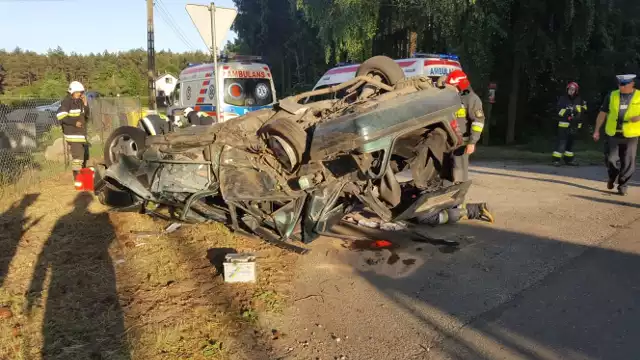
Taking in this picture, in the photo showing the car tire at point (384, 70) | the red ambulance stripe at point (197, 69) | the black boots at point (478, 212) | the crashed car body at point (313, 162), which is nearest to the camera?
the crashed car body at point (313, 162)

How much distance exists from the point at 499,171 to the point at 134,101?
40.5ft

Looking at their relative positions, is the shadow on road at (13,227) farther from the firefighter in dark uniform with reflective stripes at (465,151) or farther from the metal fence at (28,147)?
the firefighter in dark uniform with reflective stripes at (465,151)

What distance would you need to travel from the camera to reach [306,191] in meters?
3.93

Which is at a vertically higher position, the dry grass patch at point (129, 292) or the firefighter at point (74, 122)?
the firefighter at point (74, 122)

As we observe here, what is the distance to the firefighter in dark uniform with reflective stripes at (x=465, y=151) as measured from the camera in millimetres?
4895

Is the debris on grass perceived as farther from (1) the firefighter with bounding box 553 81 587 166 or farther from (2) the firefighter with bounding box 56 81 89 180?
(1) the firefighter with bounding box 553 81 587 166

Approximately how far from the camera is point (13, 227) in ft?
17.8

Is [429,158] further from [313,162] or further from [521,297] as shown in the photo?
[521,297]

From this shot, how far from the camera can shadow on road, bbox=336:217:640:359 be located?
2715 millimetres

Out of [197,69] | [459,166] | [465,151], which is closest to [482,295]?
[459,166]

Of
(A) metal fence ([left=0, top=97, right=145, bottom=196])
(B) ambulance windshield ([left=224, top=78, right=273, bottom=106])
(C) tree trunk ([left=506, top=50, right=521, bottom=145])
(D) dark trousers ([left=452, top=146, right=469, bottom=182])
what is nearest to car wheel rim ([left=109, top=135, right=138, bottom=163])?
(A) metal fence ([left=0, top=97, right=145, bottom=196])

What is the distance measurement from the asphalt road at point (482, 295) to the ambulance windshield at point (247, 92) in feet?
24.2

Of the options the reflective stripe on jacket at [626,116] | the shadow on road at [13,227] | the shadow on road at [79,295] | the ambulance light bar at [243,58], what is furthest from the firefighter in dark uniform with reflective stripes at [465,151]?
the ambulance light bar at [243,58]

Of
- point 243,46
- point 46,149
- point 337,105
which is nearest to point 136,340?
point 337,105
